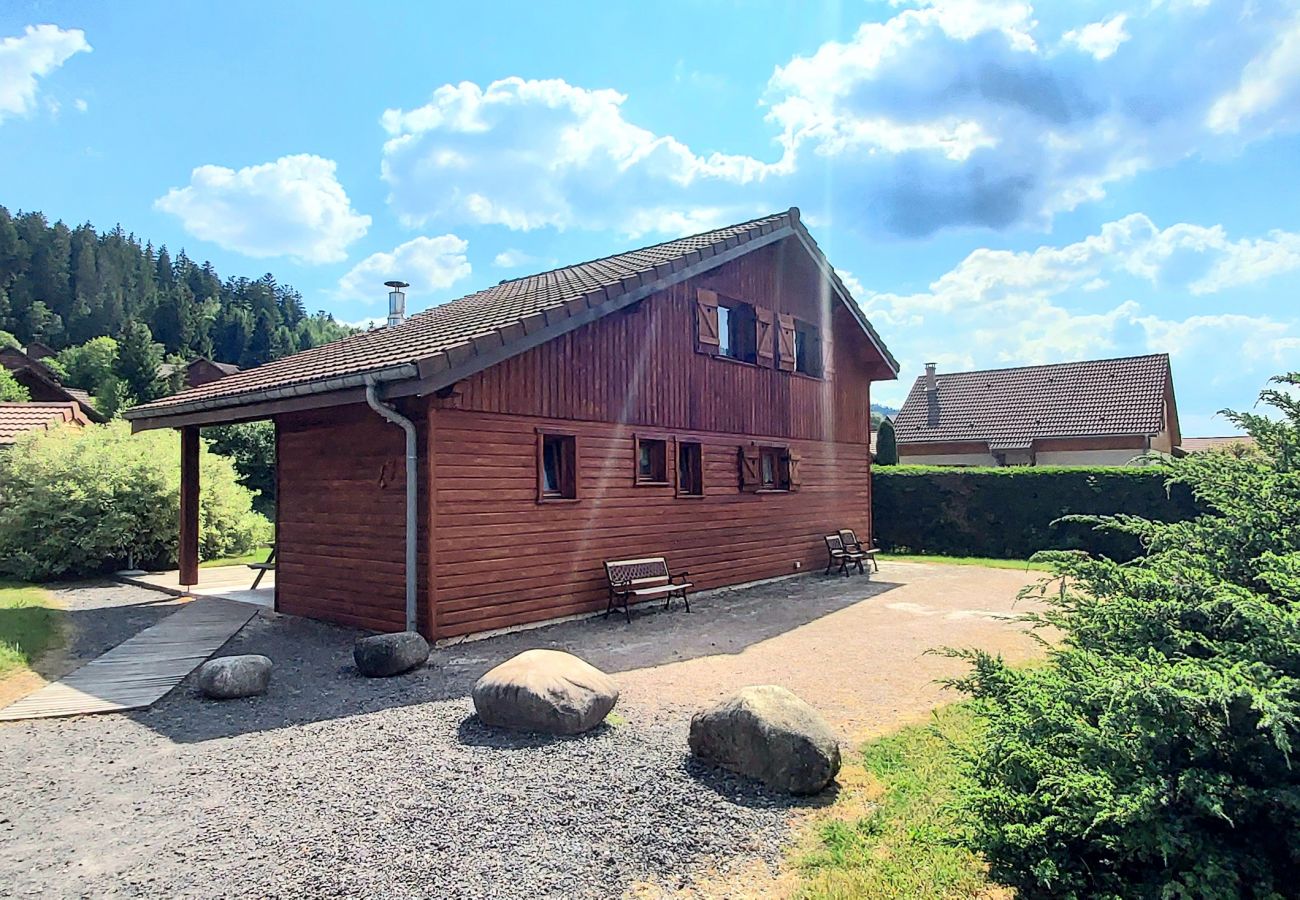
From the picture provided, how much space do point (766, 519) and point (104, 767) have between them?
1009 centimetres

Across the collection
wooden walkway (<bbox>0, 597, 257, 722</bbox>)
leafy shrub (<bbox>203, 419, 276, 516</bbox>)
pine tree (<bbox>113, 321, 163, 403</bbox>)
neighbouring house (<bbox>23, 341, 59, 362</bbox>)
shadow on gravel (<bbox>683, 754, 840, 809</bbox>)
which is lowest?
shadow on gravel (<bbox>683, 754, 840, 809</bbox>)

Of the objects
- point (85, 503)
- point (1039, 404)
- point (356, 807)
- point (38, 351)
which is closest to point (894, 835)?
point (356, 807)

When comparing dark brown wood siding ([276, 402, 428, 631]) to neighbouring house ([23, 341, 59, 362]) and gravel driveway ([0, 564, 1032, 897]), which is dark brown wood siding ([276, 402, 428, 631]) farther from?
neighbouring house ([23, 341, 59, 362])

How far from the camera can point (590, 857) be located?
11.4 ft

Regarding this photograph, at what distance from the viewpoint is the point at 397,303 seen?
45.5ft

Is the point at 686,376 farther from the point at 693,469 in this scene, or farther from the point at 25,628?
the point at 25,628

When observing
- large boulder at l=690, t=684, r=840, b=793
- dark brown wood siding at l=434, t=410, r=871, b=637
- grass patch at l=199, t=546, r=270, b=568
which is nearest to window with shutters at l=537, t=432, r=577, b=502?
dark brown wood siding at l=434, t=410, r=871, b=637

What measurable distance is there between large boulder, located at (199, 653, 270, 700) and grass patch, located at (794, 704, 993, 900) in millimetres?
4770

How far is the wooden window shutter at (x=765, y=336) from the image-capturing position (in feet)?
42.4

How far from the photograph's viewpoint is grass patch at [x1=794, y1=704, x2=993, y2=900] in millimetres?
3176

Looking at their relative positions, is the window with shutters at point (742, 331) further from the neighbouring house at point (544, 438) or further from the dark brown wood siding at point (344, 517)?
the dark brown wood siding at point (344, 517)

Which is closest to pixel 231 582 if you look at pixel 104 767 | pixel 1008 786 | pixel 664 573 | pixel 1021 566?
pixel 664 573

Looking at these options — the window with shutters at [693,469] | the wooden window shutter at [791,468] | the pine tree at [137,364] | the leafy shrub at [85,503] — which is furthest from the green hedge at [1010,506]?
the pine tree at [137,364]

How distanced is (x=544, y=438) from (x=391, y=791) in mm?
5346
